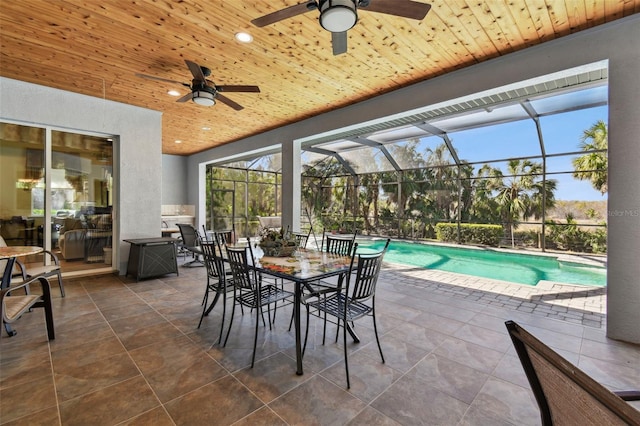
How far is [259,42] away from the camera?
327cm

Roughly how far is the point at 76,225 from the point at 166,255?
1699 millimetres

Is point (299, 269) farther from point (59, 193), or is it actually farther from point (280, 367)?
point (59, 193)

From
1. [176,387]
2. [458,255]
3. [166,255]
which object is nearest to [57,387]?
[176,387]

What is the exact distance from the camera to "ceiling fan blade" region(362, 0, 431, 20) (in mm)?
2113

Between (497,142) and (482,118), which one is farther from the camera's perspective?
(497,142)

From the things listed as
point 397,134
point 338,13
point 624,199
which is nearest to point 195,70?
point 338,13

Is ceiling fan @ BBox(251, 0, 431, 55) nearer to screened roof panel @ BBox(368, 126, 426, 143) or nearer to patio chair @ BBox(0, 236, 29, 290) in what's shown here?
patio chair @ BBox(0, 236, 29, 290)

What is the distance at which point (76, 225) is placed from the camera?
519cm

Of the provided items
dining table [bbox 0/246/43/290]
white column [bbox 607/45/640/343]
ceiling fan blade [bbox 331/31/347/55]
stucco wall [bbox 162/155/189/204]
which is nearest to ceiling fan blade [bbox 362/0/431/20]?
ceiling fan blade [bbox 331/31/347/55]

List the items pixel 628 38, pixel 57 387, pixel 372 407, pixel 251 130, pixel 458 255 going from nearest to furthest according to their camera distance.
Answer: pixel 372 407 → pixel 57 387 → pixel 628 38 → pixel 251 130 → pixel 458 255

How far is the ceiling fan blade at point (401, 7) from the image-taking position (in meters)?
2.11

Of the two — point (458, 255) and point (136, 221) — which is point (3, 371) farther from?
point (458, 255)

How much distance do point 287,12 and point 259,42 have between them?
3.82 ft

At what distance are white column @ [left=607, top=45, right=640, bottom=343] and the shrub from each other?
6.88m
